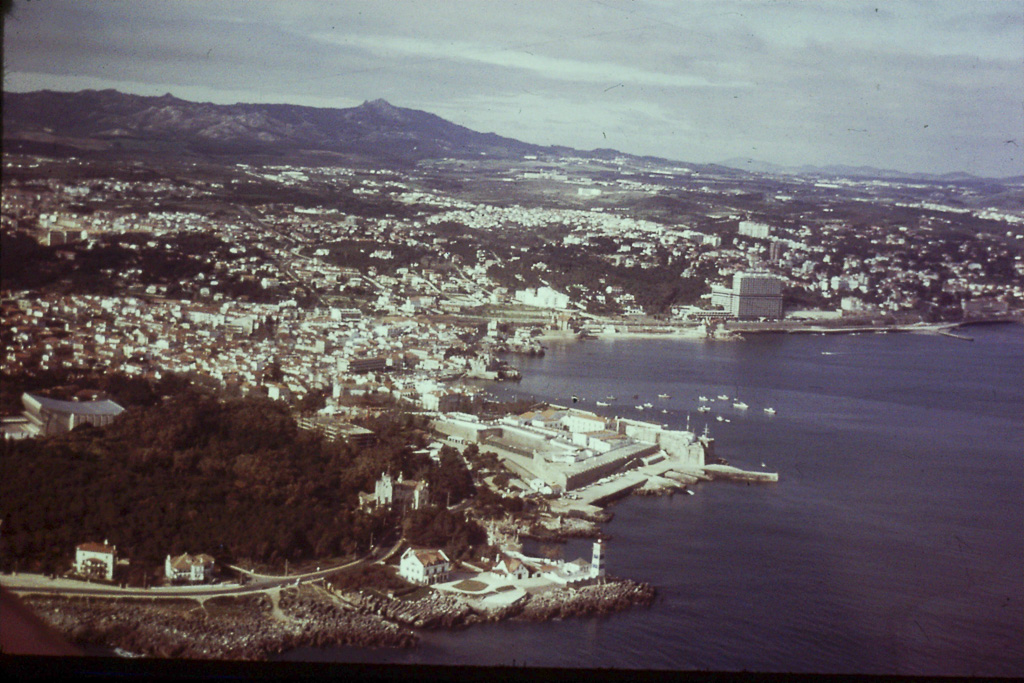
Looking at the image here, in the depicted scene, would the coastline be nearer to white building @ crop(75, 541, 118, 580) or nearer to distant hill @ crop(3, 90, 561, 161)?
distant hill @ crop(3, 90, 561, 161)

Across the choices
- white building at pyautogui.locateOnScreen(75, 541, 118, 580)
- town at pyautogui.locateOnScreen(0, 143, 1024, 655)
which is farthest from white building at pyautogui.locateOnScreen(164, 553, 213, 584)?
white building at pyautogui.locateOnScreen(75, 541, 118, 580)

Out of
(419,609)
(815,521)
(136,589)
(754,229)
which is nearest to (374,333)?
(419,609)

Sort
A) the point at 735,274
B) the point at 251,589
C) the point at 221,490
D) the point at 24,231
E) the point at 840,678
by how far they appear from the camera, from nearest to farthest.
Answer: the point at 840,678 < the point at 251,589 < the point at 221,490 < the point at 24,231 < the point at 735,274

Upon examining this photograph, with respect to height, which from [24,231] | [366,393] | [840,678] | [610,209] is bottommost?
[840,678]

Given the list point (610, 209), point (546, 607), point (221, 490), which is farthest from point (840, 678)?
point (610, 209)

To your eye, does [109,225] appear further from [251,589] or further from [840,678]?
[840,678]
